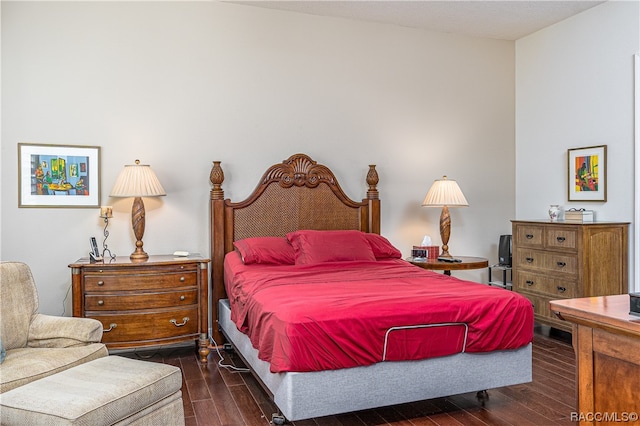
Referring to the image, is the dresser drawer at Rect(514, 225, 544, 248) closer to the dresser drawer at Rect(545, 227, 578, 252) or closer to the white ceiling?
the dresser drawer at Rect(545, 227, 578, 252)

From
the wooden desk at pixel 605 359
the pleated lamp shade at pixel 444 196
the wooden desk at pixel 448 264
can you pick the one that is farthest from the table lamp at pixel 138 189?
the wooden desk at pixel 605 359

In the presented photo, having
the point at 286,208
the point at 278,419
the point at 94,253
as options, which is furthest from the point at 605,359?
the point at 94,253

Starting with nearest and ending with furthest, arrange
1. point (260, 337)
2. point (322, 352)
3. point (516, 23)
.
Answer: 1. point (322, 352)
2. point (260, 337)
3. point (516, 23)

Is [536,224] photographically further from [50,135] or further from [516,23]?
[50,135]

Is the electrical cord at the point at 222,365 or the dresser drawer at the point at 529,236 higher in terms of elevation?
the dresser drawer at the point at 529,236

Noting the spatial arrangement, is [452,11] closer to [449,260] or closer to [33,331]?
[449,260]

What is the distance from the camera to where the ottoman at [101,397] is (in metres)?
1.93

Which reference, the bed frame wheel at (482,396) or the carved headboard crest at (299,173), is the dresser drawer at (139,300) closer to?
the carved headboard crest at (299,173)

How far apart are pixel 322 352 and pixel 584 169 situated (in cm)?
355

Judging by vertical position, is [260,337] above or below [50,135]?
below

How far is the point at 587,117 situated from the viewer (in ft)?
15.7

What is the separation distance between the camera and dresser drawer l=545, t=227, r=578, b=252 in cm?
435

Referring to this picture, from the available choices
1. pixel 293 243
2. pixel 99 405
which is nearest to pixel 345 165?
pixel 293 243

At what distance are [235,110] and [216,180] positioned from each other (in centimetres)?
68
